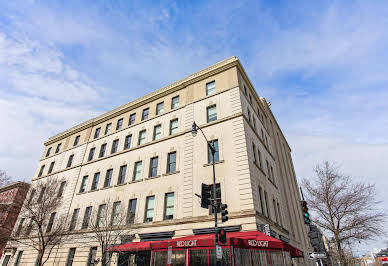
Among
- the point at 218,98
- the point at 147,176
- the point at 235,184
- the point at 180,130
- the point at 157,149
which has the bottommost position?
the point at 235,184

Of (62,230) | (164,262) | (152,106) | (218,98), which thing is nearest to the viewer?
(164,262)

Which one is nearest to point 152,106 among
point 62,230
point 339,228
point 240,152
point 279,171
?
point 240,152

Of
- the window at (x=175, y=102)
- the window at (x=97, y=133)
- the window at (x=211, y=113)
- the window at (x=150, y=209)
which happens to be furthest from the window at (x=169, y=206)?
the window at (x=97, y=133)

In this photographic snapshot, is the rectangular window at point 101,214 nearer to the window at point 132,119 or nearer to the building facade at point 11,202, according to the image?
the window at point 132,119

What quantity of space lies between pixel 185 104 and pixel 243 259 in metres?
17.9

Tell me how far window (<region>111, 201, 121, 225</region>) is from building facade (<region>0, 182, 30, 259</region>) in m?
21.7

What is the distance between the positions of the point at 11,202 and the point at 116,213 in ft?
99.2

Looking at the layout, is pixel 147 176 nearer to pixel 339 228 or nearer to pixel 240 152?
pixel 240 152

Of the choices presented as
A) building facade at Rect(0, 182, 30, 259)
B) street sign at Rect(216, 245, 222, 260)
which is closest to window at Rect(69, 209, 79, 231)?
building facade at Rect(0, 182, 30, 259)

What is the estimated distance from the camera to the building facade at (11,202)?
3893cm

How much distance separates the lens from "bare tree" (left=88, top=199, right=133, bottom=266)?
833 inches

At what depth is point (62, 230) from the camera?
2689 centimetres

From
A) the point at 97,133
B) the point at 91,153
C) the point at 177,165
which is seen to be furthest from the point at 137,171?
the point at 97,133

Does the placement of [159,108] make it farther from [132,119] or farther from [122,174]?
[122,174]
